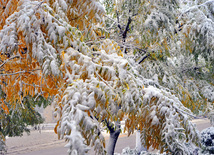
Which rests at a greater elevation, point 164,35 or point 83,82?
point 164,35

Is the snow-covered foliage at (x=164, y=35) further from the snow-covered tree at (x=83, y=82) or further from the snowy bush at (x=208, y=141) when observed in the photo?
the snow-covered tree at (x=83, y=82)

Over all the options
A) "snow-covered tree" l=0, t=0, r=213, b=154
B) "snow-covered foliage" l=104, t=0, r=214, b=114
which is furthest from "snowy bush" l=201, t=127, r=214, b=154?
"snow-covered tree" l=0, t=0, r=213, b=154

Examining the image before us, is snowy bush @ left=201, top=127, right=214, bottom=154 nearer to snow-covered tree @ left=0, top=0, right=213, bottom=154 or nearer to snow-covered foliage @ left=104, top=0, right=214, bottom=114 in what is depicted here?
snow-covered foliage @ left=104, top=0, right=214, bottom=114

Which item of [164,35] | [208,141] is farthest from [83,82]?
[208,141]

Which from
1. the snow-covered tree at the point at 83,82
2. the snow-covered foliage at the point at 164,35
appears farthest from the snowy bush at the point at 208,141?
the snow-covered tree at the point at 83,82

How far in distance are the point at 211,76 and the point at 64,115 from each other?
7399 mm

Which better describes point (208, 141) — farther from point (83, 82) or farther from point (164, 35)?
point (83, 82)

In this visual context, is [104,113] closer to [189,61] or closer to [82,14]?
[82,14]

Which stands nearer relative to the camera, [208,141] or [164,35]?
[164,35]

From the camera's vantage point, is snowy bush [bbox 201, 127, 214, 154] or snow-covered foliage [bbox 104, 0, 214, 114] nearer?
snow-covered foliage [bbox 104, 0, 214, 114]

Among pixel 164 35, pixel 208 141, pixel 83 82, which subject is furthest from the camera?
pixel 208 141

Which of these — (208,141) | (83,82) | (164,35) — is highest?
(164,35)

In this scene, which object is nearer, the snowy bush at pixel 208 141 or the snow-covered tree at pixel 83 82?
the snow-covered tree at pixel 83 82

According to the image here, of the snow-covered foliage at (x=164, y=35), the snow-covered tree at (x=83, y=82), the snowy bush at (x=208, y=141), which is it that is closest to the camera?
the snow-covered tree at (x=83, y=82)
